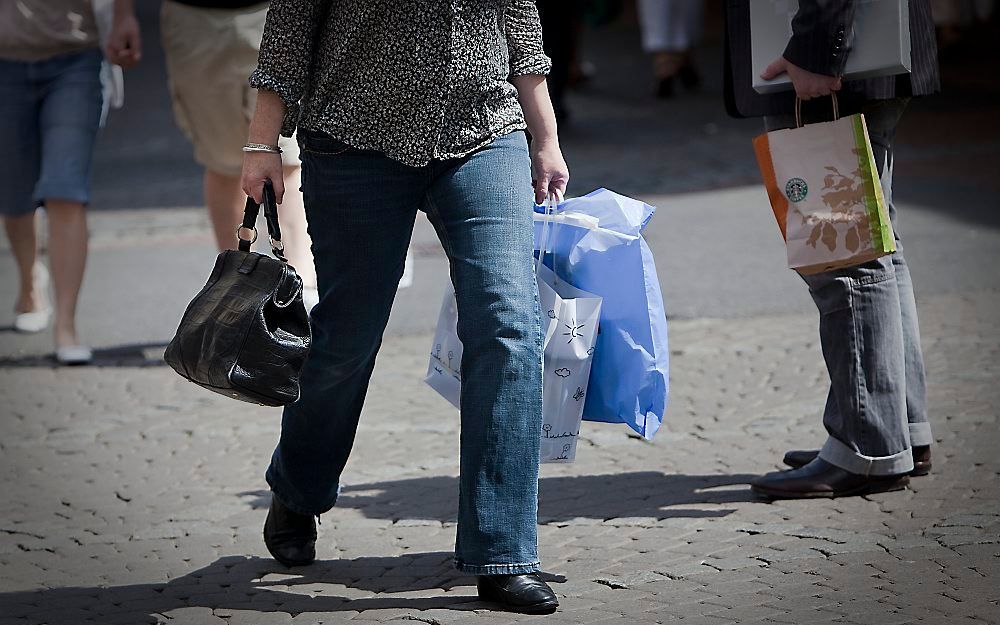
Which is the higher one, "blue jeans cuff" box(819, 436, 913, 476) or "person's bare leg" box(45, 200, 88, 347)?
"person's bare leg" box(45, 200, 88, 347)

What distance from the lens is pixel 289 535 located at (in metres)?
3.75

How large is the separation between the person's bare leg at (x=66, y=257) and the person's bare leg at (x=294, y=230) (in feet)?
3.19

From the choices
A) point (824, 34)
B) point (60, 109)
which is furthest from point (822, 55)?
point (60, 109)

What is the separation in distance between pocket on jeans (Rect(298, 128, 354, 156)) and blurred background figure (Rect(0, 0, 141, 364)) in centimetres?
282

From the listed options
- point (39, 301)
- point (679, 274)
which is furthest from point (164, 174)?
point (679, 274)

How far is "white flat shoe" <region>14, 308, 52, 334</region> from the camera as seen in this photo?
6758 millimetres

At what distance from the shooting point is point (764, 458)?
4.54m

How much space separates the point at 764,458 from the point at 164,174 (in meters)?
7.20

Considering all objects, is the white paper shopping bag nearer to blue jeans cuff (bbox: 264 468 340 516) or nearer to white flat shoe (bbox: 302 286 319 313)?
blue jeans cuff (bbox: 264 468 340 516)

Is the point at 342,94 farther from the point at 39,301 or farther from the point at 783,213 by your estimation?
the point at 39,301

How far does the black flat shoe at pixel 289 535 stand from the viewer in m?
3.75

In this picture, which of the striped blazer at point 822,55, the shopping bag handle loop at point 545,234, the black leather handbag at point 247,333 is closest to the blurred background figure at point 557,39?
the striped blazer at point 822,55

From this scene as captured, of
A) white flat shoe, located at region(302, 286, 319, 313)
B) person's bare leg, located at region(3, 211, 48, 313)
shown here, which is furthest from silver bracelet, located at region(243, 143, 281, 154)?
person's bare leg, located at region(3, 211, 48, 313)

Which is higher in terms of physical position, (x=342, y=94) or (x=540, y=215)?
(x=342, y=94)
